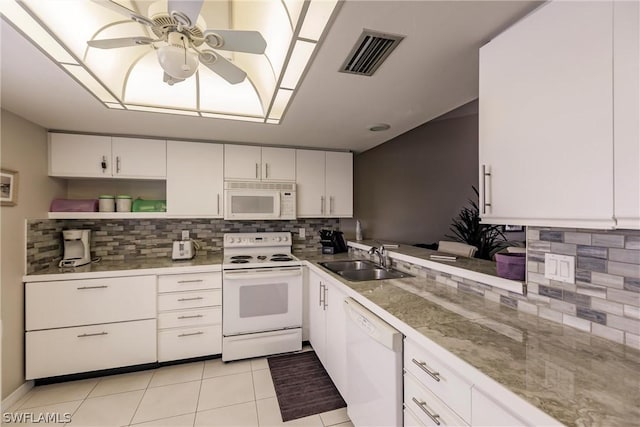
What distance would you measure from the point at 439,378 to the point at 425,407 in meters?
0.18

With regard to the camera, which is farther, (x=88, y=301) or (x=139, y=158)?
(x=139, y=158)

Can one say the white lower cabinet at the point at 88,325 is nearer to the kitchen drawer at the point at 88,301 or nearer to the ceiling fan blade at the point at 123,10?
the kitchen drawer at the point at 88,301

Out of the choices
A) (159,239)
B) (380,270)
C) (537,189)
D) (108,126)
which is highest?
(108,126)

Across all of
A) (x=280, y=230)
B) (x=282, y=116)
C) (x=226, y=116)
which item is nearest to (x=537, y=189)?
(x=282, y=116)

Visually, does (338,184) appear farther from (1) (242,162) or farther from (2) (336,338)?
(2) (336,338)

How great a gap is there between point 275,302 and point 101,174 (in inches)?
83.4

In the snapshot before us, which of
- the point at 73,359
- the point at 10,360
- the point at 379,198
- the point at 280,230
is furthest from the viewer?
the point at 379,198

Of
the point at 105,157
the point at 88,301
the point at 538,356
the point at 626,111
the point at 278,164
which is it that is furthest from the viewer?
the point at 278,164

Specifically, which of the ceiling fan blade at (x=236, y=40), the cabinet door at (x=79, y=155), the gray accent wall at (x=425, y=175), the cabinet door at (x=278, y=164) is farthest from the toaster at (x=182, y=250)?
the gray accent wall at (x=425, y=175)

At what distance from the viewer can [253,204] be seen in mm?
3066

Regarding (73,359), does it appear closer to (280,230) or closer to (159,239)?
(159,239)

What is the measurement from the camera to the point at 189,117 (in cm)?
232

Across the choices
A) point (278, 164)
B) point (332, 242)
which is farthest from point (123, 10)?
point (332, 242)

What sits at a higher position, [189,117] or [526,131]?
[189,117]
